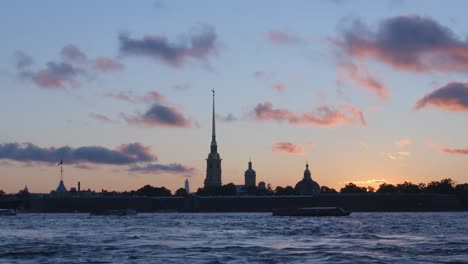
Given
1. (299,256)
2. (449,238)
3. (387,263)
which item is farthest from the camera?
(449,238)

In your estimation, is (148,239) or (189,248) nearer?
(189,248)

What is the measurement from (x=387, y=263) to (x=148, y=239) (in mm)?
29264

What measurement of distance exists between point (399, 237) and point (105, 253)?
27.0 m

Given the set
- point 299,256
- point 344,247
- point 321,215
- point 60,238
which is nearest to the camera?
point 299,256

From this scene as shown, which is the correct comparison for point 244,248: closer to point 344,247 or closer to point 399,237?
point 344,247

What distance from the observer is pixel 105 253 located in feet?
198

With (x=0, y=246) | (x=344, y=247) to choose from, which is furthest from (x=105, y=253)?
(x=344, y=247)

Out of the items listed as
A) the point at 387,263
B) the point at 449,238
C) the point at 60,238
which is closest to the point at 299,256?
the point at 387,263

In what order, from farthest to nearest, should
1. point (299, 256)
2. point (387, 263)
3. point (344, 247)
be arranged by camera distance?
point (344, 247), point (299, 256), point (387, 263)

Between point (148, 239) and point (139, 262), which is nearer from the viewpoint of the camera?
point (139, 262)

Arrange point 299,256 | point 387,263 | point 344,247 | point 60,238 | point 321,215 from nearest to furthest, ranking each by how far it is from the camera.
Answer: point 387,263 < point 299,256 < point 344,247 < point 60,238 < point 321,215

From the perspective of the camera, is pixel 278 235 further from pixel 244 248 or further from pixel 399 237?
pixel 244 248

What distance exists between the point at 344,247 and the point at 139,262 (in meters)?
17.1

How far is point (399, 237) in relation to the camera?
7612 cm
